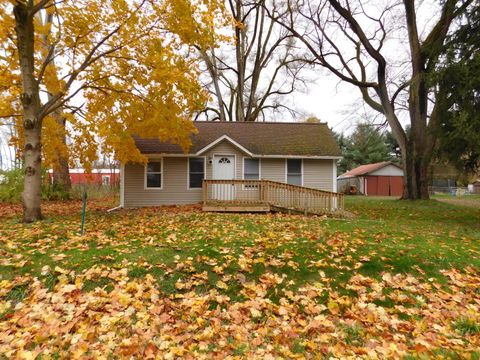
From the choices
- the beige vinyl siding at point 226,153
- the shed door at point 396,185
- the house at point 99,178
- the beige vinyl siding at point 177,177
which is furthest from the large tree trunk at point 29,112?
the shed door at point 396,185

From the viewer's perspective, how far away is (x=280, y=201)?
13.1 metres

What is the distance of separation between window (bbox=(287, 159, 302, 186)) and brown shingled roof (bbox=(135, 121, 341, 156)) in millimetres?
530

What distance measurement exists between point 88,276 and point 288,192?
9.38m

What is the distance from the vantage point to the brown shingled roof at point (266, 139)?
15.7m

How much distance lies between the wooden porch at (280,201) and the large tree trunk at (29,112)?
19.6 feet

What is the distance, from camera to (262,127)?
60.0ft

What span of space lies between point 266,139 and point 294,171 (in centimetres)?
236

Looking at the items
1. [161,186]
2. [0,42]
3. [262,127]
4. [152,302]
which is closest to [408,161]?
[262,127]

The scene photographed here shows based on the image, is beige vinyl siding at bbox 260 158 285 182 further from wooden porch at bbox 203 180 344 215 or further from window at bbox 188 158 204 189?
window at bbox 188 158 204 189

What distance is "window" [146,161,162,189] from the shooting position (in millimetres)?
15436

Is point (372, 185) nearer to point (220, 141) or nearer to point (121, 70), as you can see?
point (220, 141)

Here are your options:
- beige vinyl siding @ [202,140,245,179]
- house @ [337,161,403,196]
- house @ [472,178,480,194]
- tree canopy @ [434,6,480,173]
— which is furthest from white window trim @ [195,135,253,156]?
house @ [472,178,480,194]

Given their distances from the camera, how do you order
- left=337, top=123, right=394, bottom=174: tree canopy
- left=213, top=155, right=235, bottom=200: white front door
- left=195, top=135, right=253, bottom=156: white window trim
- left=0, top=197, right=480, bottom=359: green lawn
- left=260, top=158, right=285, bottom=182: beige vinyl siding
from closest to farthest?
left=0, top=197, right=480, bottom=359: green lawn < left=195, top=135, right=253, bottom=156: white window trim < left=213, top=155, right=235, bottom=200: white front door < left=260, top=158, right=285, bottom=182: beige vinyl siding < left=337, top=123, right=394, bottom=174: tree canopy

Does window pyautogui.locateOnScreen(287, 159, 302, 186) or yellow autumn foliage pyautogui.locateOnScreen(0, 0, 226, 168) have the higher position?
yellow autumn foliage pyautogui.locateOnScreen(0, 0, 226, 168)
